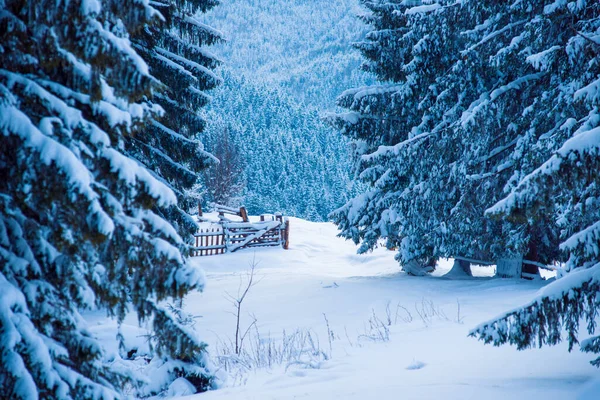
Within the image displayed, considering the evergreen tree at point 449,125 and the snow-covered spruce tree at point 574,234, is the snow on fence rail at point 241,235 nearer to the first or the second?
the evergreen tree at point 449,125

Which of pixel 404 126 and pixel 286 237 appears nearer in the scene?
pixel 404 126

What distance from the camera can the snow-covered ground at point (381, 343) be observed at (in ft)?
13.7

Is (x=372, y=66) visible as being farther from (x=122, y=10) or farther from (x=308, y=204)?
(x=308, y=204)

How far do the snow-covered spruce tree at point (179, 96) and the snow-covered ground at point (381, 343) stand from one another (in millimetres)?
2757

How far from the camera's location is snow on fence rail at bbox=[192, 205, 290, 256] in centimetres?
2122

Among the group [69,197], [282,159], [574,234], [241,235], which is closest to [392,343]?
[574,234]

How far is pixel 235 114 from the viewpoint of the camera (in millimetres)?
90000

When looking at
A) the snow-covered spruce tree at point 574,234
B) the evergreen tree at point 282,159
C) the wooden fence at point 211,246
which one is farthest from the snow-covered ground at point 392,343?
the evergreen tree at point 282,159

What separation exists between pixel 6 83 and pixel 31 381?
4.60ft

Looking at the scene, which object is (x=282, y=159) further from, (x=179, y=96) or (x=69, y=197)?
(x=69, y=197)

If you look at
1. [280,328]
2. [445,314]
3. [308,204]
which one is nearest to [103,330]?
[280,328]

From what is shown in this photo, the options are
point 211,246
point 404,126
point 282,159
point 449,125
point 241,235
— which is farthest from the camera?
point 282,159

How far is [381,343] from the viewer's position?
6258mm

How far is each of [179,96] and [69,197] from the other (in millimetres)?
7967
